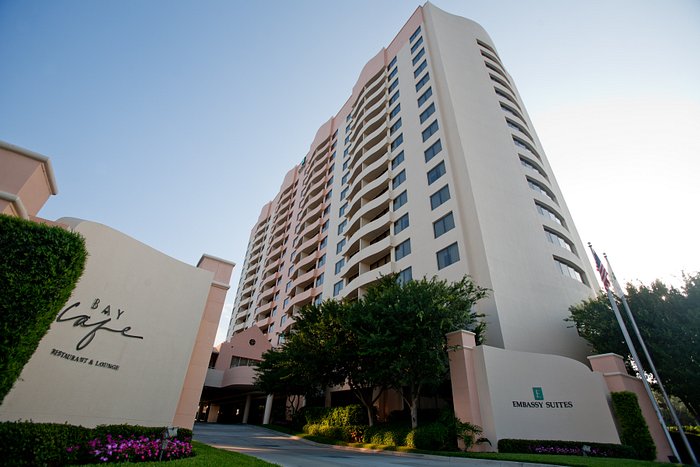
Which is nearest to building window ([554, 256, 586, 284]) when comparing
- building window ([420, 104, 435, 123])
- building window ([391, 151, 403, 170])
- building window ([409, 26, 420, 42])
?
building window ([391, 151, 403, 170])

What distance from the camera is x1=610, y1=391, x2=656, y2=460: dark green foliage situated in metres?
17.8

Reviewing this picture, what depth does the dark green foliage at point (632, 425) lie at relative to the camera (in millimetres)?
17812

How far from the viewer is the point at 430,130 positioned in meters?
38.0

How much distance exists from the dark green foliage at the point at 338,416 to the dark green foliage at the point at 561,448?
454 inches

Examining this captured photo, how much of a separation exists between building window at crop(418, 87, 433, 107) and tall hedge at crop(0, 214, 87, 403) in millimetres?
38637

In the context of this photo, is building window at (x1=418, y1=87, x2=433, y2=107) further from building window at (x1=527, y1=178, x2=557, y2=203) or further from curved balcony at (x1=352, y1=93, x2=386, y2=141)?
building window at (x1=527, y1=178, x2=557, y2=203)

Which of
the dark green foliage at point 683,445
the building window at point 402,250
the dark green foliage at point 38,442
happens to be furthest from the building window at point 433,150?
the dark green foliage at point 38,442

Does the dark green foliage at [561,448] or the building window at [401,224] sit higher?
the building window at [401,224]

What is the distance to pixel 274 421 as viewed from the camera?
143ft

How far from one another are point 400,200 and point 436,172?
5.07 metres

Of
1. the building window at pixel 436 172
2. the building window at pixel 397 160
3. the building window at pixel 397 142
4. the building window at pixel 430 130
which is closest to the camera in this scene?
the building window at pixel 436 172

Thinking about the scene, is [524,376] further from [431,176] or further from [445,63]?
[445,63]

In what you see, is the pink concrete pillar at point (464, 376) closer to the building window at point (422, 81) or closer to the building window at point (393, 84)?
the building window at point (422, 81)

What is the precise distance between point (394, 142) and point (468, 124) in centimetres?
980
